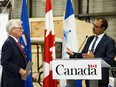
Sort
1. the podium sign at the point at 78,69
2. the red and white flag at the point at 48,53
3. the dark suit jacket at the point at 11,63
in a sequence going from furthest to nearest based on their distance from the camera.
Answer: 1. the red and white flag at the point at 48,53
2. the dark suit jacket at the point at 11,63
3. the podium sign at the point at 78,69

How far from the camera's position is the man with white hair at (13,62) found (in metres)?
2.85

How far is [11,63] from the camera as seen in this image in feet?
9.36

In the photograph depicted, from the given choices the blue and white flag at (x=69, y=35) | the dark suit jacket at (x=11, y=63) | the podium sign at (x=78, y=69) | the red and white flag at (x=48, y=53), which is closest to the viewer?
the podium sign at (x=78, y=69)

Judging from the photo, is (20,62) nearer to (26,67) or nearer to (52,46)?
(26,67)

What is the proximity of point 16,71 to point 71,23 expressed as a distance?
1404mm

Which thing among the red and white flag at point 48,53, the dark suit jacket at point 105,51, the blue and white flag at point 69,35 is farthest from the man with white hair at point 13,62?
the blue and white flag at point 69,35

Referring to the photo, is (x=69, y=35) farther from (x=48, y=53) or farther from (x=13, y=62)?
(x=13, y=62)

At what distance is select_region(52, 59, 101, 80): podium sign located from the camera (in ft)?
7.16

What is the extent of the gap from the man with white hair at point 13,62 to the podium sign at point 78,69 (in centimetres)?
68

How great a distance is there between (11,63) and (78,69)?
90 cm

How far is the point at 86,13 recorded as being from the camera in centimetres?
727

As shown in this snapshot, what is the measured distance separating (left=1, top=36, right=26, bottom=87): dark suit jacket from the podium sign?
0.71 meters

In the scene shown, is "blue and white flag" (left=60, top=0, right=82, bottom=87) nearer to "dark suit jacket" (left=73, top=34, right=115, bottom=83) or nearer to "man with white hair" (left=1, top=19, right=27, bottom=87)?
"dark suit jacket" (left=73, top=34, right=115, bottom=83)

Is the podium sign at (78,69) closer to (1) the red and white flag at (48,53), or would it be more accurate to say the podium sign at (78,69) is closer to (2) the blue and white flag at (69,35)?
(1) the red and white flag at (48,53)
